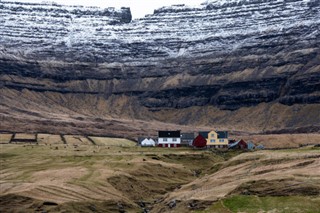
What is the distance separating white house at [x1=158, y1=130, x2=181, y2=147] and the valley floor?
33.5m

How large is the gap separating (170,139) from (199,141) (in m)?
12.9

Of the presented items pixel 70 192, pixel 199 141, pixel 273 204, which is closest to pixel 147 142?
pixel 199 141

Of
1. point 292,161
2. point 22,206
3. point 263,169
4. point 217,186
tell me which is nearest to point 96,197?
point 22,206

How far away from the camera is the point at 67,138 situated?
192 meters

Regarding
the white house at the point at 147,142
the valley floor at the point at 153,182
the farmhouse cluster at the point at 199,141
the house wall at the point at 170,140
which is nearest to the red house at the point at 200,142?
the farmhouse cluster at the point at 199,141

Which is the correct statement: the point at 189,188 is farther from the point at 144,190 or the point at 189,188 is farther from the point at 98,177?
the point at 98,177

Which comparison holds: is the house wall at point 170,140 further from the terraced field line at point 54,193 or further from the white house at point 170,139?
the terraced field line at point 54,193

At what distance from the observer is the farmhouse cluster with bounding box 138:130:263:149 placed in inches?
6219

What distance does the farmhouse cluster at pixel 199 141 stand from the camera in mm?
157975

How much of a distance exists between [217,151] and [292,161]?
205ft

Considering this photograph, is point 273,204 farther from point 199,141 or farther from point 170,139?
point 170,139

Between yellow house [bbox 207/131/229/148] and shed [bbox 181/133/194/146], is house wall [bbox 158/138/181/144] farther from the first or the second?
yellow house [bbox 207/131/229/148]

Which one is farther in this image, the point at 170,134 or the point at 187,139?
the point at 187,139

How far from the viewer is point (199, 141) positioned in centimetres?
16075
